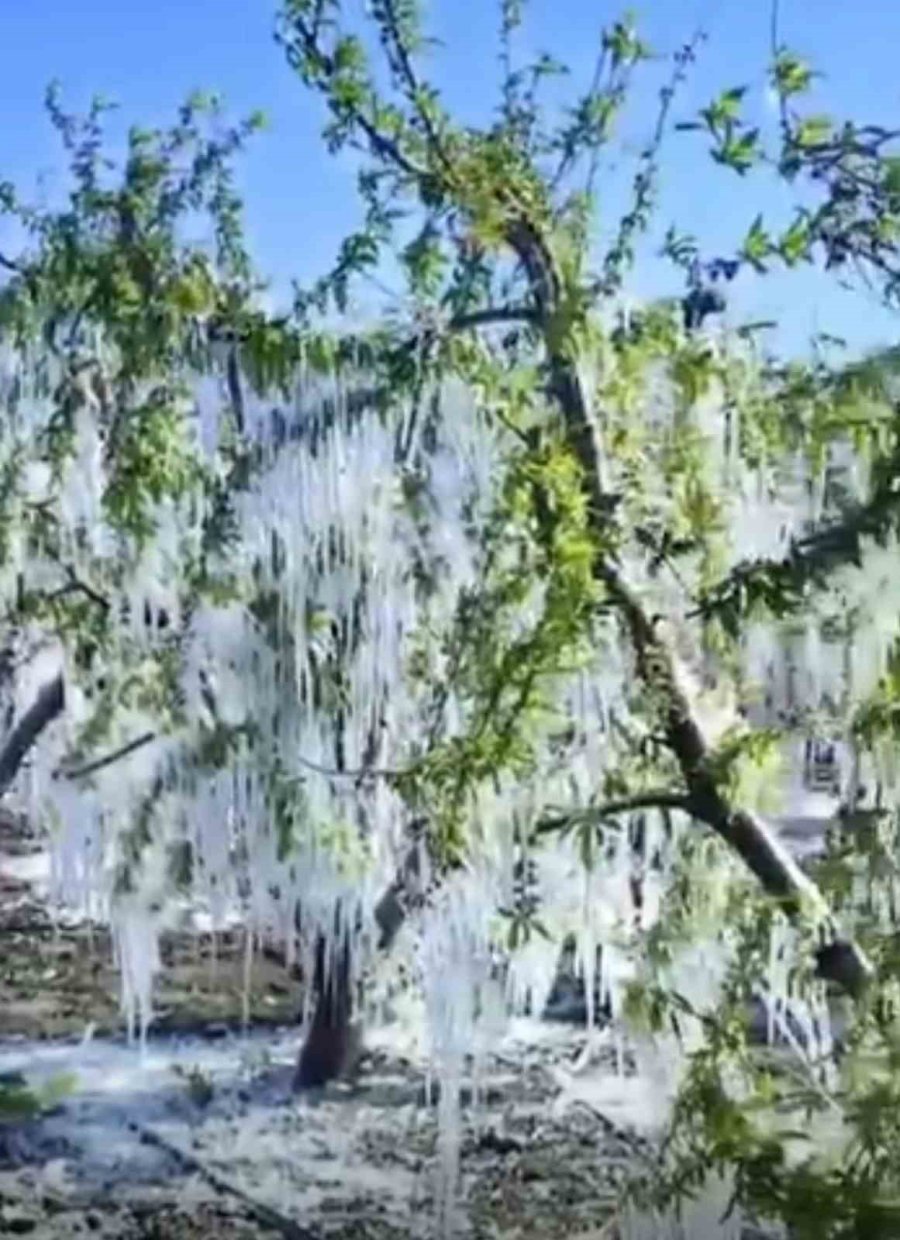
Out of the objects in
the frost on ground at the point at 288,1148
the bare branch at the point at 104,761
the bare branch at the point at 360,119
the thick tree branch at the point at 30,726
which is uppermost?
the bare branch at the point at 360,119

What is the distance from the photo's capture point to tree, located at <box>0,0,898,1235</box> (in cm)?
157

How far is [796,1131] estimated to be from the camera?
1.26m

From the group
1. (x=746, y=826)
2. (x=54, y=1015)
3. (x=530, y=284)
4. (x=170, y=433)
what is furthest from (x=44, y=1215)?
(x=530, y=284)

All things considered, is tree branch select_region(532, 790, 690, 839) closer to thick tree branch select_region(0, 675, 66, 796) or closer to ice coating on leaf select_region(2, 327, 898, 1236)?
ice coating on leaf select_region(2, 327, 898, 1236)

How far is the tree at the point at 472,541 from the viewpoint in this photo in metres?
1.57

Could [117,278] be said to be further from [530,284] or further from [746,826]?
[746,826]

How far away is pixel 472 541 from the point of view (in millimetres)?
2285

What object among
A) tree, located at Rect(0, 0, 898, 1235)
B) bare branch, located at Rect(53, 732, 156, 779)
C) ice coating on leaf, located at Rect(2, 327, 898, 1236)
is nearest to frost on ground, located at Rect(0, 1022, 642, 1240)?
ice coating on leaf, located at Rect(2, 327, 898, 1236)

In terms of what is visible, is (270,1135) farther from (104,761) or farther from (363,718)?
(363,718)

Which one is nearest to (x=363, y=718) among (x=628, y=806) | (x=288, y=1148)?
(x=628, y=806)

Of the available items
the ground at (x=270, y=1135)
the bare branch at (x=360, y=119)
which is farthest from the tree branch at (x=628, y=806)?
the ground at (x=270, y=1135)

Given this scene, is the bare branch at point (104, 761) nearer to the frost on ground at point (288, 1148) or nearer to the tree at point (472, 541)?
the tree at point (472, 541)

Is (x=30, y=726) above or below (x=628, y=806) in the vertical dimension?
above

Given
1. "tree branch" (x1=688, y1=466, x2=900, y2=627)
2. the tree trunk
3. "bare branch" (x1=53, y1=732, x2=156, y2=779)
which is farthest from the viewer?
the tree trunk
